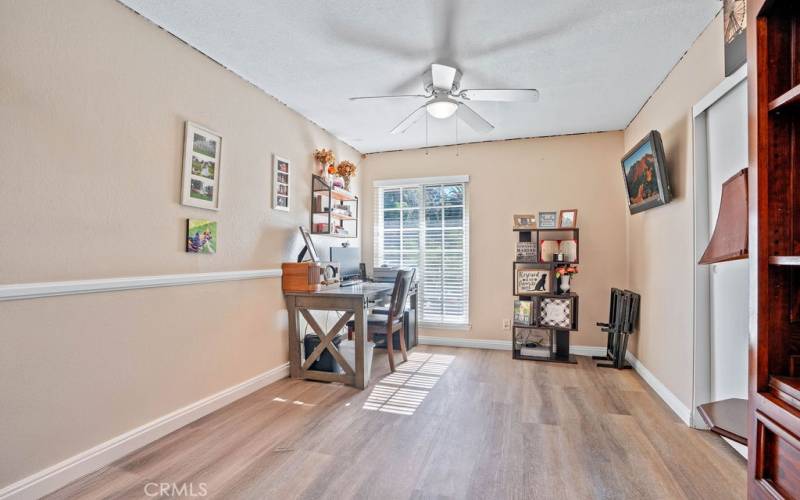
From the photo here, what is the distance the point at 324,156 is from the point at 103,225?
7.68 ft

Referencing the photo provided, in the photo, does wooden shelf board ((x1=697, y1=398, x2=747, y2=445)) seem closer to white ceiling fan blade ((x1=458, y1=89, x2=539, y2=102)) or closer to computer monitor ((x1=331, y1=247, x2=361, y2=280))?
white ceiling fan blade ((x1=458, y1=89, x2=539, y2=102))

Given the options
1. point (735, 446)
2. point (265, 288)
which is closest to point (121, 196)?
point (265, 288)

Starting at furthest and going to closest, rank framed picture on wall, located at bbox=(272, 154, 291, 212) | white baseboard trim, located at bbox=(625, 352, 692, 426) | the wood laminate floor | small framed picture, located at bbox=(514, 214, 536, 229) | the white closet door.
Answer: small framed picture, located at bbox=(514, 214, 536, 229) < framed picture on wall, located at bbox=(272, 154, 291, 212) < white baseboard trim, located at bbox=(625, 352, 692, 426) < the white closet door < the wood laminate floor

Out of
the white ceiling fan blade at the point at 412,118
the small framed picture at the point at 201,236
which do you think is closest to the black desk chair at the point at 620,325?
the white ceiling fan blade at the point at 412,118

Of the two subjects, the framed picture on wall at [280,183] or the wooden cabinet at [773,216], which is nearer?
the wooden cabinet at [773,216]

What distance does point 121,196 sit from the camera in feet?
7.17

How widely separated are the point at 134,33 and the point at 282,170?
150 centimetres

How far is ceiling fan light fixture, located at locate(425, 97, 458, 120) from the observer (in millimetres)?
2846

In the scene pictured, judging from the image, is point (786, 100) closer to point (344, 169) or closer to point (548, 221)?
point (548, 221)

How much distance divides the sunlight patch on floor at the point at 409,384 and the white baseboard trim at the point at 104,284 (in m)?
1.48

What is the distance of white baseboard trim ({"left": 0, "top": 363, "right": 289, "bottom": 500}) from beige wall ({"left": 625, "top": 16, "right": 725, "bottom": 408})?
3.34 metres

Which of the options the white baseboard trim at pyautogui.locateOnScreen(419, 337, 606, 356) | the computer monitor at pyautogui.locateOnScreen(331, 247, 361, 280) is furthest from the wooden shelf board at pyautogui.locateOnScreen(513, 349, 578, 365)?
the computer monitor at pyautogui.locateOnScreen(331, 247, 361, 280)

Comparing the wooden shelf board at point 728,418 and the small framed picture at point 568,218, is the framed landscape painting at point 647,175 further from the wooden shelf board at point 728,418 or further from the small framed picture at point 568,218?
the wooden shelf board at point 728,418

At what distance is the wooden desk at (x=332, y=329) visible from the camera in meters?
3.26
